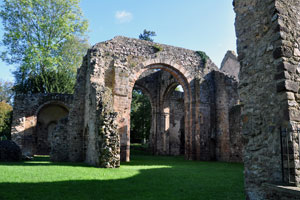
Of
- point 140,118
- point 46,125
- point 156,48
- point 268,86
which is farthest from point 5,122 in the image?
point 268,86

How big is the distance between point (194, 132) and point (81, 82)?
667 cm

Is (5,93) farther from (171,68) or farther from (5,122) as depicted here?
(171,68)

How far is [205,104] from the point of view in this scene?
48.3 feet

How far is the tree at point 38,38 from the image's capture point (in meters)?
20.3

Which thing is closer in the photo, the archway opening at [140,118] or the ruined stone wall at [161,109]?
the ruined stone wall at [161,109]

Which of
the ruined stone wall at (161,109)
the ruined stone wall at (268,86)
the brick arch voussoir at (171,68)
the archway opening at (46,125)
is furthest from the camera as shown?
the archway opening at (46,125)

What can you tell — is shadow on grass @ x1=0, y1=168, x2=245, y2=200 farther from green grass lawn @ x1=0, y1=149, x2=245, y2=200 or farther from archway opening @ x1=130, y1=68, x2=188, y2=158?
archway opening @ x1=130, y1=68, x2=188, y2=158

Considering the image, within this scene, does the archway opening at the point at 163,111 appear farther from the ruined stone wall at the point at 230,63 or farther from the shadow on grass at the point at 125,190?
the shadow on grass at the point at 125,190

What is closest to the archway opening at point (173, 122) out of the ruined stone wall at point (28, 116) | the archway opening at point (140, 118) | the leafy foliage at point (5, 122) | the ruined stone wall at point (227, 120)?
the archway opening at point (140, 118)

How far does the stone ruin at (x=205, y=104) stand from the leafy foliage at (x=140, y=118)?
3997 millimetres

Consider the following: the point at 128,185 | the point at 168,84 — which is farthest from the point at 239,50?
the point at 168,84

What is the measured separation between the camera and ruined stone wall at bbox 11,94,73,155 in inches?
645

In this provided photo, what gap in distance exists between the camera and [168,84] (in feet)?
61.3

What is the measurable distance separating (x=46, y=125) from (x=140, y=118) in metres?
8.41
